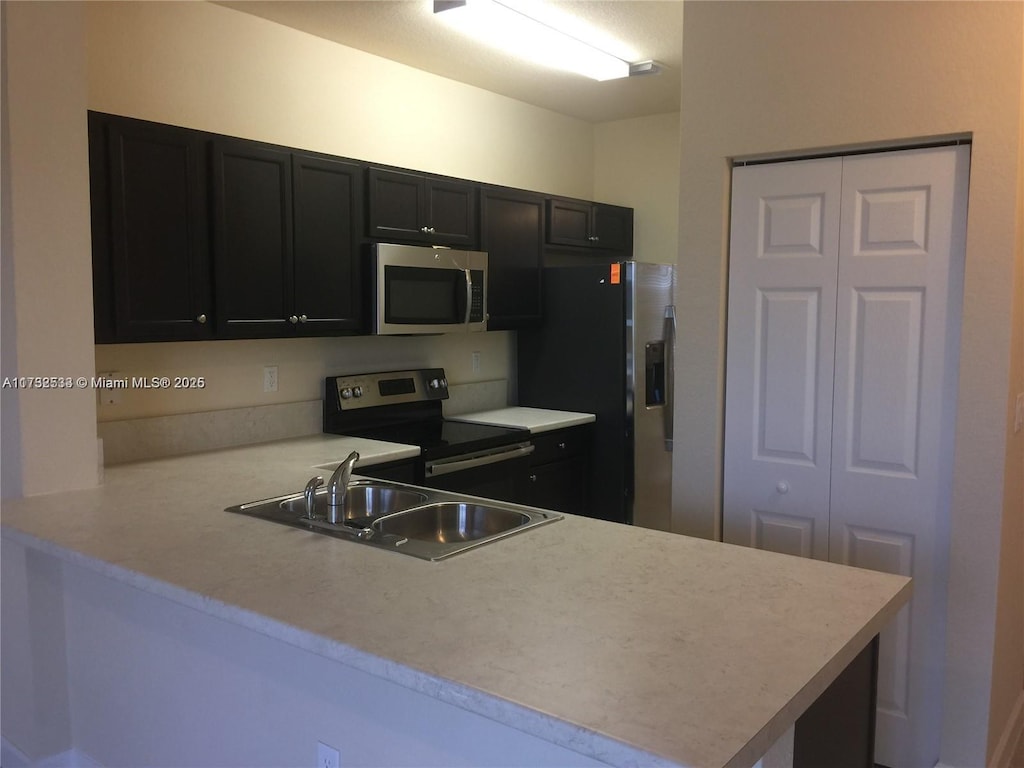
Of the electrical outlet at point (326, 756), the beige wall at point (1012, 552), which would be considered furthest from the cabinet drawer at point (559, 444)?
the electrical outlet at point (326, 756)

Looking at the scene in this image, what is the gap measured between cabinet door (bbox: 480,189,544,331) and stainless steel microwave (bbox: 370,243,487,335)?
0.52ft

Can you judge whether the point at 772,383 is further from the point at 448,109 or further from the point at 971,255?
the point at 448,109

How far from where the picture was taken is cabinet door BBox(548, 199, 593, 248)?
4.71 metres

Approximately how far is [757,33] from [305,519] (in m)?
2.10

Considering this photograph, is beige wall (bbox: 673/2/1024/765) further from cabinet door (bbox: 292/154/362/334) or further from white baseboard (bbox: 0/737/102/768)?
white baseboard (bbox: 0/737/102/768)

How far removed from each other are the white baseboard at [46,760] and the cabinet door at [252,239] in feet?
4.84

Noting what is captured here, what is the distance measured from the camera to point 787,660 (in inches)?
53.5

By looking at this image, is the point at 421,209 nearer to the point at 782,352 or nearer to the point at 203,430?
the point at 203,430

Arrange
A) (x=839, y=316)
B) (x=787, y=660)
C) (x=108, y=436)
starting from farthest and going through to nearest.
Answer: (x=108, y=436), (x=839, y=316), (x=787, y=660)

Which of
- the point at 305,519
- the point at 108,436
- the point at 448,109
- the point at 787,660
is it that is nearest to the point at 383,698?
the point at 305,519

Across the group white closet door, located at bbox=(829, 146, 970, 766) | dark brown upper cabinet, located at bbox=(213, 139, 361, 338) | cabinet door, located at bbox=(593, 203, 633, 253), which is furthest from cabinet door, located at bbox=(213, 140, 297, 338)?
cabinet door, located at bbox=(593, 203, 633, 253)

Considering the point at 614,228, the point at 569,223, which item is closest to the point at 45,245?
the point at 569,223

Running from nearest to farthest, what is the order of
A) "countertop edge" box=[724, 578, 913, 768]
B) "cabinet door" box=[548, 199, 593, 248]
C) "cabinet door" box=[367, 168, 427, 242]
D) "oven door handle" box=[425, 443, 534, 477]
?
1. "countertop edge" box=[724, 578, 913, 768]
2. "oven door handle" box=[425, 443, 534, 477]
3. "cabinet door" box=[367, 168, 427, 242]
4. "cabinet door" box=[548, 199, 593, 248]

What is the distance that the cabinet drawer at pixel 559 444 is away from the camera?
4.18 m
